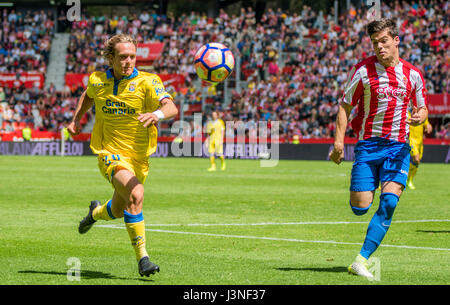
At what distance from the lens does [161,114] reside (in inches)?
289

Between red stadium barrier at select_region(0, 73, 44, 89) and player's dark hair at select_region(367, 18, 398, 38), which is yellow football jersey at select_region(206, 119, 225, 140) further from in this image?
player's dark hair at select_region(367, 18, 398, 38)

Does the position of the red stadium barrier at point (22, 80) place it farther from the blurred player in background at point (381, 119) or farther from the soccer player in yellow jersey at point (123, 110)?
the blurred player in background at point (381, 119)

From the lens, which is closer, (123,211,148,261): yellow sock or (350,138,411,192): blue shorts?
(123,211,148,261): yellow sock

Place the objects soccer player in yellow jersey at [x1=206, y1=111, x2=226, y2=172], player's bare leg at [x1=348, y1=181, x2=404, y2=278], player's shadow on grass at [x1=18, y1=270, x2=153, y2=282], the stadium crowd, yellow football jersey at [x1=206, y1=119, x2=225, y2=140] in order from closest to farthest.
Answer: player's shadow on grass at [x1=18, y1=270, x2=153, y2=282]
player's bare leg at [x1=348, y1=181, x2=404, y2=278]
soccer player in yellow jersey at [x1=206, y1=111, x2=226, y2=172]
yellow football jersey at [x1=206, y1=119, x2=225, y2=140]
the stadium crowd

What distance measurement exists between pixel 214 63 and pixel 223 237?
3.13 metres

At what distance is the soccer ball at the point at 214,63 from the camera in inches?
483

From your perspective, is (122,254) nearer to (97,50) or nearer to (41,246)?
(41,246)

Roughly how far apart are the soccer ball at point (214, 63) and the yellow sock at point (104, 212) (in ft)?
12.8

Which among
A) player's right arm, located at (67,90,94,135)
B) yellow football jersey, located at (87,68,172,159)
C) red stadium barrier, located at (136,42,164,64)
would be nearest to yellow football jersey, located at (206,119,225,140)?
red stadium barrier, located at (136,42,164,64)

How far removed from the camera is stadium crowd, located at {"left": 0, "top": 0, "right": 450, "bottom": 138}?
133 feet

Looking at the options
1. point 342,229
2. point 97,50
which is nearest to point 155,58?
point 97,50

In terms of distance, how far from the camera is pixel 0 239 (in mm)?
10133

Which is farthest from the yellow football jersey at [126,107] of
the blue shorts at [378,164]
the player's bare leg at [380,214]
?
the player's bare leg at [380,214]
